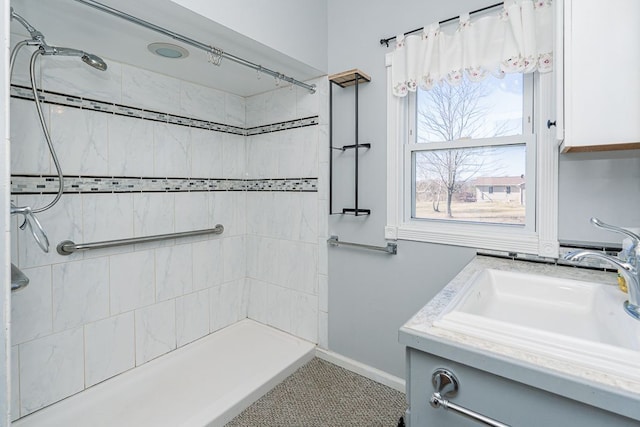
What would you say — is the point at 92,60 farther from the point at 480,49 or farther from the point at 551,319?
the point at 551,319

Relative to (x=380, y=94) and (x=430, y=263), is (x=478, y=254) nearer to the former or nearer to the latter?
(x=430, y=263)

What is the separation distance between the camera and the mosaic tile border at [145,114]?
1.60 metres

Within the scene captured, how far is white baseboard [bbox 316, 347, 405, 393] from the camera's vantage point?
193 centimetres

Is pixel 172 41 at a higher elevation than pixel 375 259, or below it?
higher

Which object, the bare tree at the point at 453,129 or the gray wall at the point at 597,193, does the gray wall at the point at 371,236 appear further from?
the gray wall at the point at 597,193

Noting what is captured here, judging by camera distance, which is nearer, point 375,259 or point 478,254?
point 478,254

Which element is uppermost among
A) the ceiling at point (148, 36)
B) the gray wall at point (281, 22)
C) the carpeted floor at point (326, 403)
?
the gray wall at point (281, 22)

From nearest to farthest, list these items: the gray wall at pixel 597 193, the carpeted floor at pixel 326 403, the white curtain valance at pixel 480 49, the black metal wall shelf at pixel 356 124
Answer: the gray wall at pixel 597 193 < the white curtain valance at pixel 480 49 < the carpeted floor at pixel 326 403 < the black metal wall shelf at pixel 356 124

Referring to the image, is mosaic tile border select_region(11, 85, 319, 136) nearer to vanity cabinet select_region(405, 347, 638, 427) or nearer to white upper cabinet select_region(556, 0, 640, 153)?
white upper cabinet select_region(556, 0, 640, 153)

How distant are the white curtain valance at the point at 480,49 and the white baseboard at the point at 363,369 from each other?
1740 mm

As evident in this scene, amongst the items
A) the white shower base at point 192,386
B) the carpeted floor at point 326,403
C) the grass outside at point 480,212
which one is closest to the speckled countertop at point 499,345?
the grass outside at point 480,212

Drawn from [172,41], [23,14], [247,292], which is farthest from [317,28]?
[247,292]

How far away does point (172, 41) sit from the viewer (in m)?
1.62

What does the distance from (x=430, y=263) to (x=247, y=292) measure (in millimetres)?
1646
